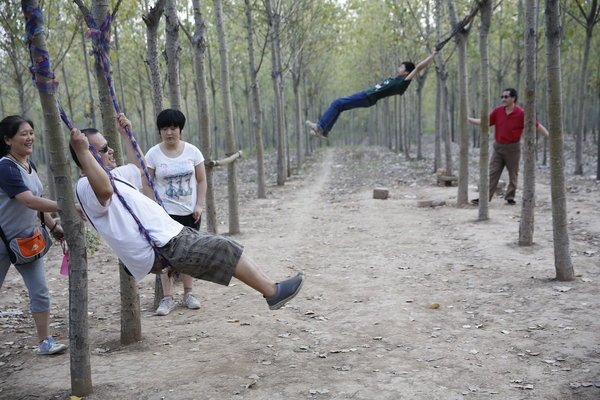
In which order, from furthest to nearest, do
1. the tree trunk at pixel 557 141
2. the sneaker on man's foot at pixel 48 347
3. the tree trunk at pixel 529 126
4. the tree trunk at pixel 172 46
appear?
the tree trunk at pixel 529 126 → the tree trunk at pixel 172 46 → the tree trunk at pixel 557 141 → the sneaker on man's foot at pixel 48 347

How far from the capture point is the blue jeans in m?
7.29

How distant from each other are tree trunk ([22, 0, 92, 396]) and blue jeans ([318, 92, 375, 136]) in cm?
500

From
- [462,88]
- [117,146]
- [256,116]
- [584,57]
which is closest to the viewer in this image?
[117,146]

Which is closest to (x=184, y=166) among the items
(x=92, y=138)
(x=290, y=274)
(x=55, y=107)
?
(x=92, y=138)

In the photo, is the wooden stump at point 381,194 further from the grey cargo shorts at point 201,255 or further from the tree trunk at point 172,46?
the grey cargo shorts at point 201,255

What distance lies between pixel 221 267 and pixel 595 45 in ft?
76.5

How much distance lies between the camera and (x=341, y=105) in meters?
7.45

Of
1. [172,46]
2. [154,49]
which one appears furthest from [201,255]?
[172,46]

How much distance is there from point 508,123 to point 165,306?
24.0 ft

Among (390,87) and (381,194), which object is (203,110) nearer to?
(390,87)

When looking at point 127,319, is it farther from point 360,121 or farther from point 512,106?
point 360,121

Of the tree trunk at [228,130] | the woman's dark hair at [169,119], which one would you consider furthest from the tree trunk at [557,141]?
the tree trunk at [228,130]

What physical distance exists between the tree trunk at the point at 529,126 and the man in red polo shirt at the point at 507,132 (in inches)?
92.6

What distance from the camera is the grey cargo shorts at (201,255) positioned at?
296 centimetres
